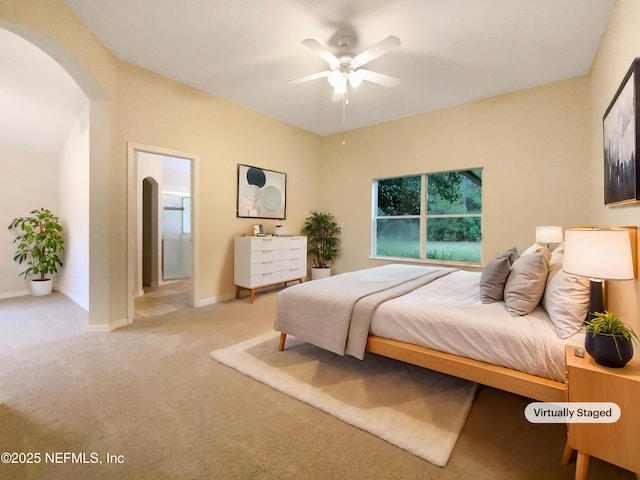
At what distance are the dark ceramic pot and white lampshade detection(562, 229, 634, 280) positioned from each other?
0.87ft

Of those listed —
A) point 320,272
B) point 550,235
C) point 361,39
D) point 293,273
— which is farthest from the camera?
point 320,272

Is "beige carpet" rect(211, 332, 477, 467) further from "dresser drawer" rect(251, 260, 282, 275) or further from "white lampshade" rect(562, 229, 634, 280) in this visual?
"dresser drawer" rect(251, 260, 282, 275)

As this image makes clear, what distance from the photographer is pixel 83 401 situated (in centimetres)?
179

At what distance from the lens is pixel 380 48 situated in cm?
234

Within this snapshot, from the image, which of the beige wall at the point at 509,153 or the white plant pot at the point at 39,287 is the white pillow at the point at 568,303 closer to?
the beige wall at the point at 509,153

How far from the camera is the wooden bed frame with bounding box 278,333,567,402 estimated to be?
56.1 inches

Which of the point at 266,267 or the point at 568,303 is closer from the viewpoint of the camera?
the point at 568,303

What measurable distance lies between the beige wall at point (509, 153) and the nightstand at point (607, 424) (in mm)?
3001

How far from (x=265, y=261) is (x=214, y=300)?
0.90 meters

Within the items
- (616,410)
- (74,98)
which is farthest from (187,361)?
(74,98)

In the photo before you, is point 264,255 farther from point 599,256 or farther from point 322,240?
point 599,256

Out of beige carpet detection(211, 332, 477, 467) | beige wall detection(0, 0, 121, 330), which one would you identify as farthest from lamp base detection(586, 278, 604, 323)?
beige wall detection(0, 0, 121, 330)

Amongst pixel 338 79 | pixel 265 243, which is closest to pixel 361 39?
pixel 338 79

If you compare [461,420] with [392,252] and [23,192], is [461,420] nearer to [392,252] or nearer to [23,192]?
[392,252]
